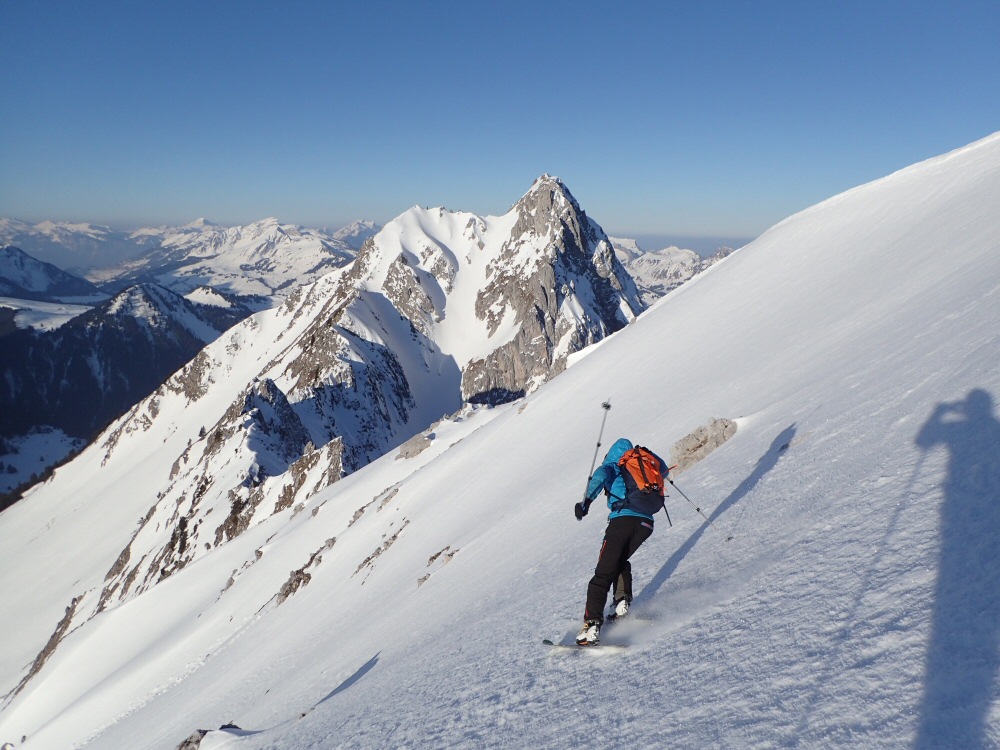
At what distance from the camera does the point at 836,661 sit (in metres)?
3.18

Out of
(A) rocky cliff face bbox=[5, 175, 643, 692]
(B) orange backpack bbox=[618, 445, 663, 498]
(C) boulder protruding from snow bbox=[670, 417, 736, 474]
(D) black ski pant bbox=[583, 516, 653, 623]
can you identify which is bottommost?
(C) boulder protruding from snow bbox=[670, 417, 736, 474]

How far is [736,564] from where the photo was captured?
199 inches

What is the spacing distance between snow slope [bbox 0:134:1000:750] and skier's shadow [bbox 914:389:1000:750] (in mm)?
15

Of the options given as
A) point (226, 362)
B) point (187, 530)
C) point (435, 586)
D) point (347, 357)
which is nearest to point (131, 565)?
point (187, 530)

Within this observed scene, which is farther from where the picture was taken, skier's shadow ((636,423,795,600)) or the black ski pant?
skier's shadow ((636,423,795,600))

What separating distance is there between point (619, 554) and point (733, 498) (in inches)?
85.0

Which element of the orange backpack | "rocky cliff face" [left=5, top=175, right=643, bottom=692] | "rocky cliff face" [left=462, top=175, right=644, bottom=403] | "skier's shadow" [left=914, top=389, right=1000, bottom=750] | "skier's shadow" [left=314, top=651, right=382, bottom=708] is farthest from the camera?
"rocky cliff face" [left=462, top=175, right=644, bottom=403]

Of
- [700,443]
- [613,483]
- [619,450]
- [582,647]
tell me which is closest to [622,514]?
[613,483]

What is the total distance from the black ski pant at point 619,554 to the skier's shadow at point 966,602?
2496 mm

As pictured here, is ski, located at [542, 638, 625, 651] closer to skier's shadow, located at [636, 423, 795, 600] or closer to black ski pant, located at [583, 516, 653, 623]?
black ski pant, located at [583, 516, 653, 623]

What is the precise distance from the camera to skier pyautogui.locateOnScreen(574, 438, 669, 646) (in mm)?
5370

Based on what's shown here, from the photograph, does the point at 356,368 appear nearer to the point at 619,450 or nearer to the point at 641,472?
the point at 619,450

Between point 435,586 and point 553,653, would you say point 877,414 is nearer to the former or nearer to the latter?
point 553,653

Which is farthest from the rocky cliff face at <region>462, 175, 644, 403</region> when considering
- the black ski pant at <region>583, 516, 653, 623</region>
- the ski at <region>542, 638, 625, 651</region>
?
the ski at <region>542, 638, 625, 651</region>
